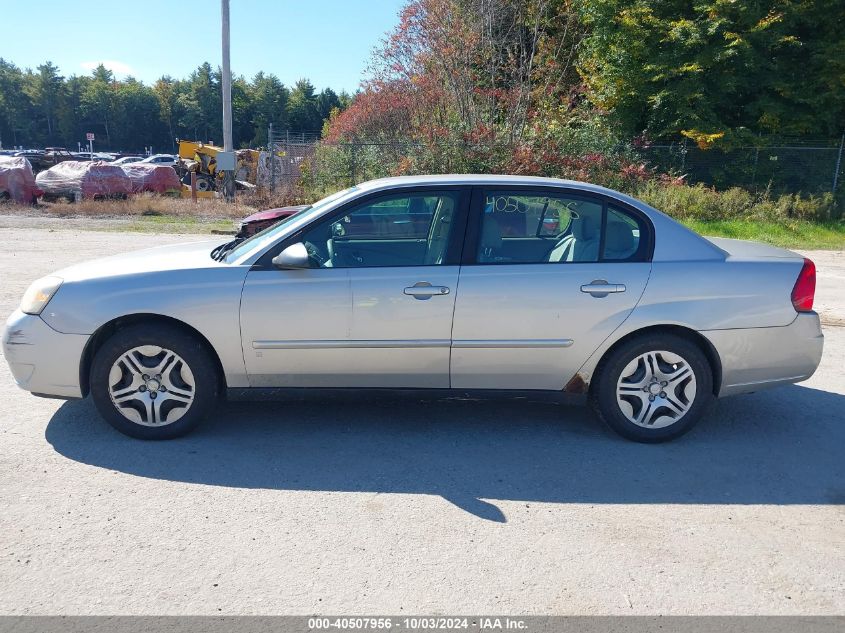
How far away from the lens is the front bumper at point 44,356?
4.42m

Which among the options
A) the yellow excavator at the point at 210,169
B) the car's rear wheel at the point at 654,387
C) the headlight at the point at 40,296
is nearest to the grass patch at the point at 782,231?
the car's rear wheel at the point at 654,387

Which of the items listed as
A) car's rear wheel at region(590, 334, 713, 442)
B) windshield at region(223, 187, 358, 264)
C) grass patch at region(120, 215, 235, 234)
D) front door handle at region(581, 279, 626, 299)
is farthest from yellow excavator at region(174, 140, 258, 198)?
car's rear wheel at region(590, 334, 713, 442)

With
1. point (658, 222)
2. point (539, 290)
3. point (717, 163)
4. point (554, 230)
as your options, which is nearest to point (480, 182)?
point (554, 230)

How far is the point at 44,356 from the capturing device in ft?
14.5

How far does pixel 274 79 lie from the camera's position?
97.1 m

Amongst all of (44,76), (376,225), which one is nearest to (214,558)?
(376,225)

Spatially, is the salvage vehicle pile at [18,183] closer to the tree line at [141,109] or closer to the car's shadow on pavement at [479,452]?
the car's shadow on pavement at [479,452]

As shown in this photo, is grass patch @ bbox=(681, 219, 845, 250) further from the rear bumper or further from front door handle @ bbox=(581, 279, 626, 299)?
front door handle @ bbox=(581, 279, 626, 299)

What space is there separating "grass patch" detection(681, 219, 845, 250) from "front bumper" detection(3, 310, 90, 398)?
1607cm

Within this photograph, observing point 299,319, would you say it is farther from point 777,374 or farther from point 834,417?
point 834,417

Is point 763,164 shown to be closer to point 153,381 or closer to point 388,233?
point 388,233

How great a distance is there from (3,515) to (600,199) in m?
3.87

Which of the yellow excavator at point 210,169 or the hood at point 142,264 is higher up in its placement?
the yellow excavator at point 210,169

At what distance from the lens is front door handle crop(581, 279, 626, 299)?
14.8 ft
